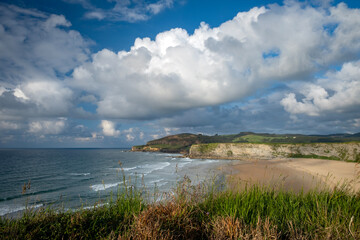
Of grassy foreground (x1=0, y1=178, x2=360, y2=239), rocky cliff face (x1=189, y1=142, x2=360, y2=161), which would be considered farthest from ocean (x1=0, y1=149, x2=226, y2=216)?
rocky cliff face (x1=189, y1=142, x2=360, y2=161)

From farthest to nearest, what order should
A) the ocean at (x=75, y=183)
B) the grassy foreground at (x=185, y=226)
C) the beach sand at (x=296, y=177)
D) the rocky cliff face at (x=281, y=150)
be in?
1. the rocky cliff face at (x=281, y=150)
2. the ocean at (x=75, y=183)
3. the beach sand at (x=296, y=177)
4. the grassy foreground at (x=185, y=226)

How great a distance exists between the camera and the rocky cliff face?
216ft

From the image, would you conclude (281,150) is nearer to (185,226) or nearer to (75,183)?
(75,183)

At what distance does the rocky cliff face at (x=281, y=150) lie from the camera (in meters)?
65.7

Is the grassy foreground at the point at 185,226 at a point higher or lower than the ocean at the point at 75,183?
higher

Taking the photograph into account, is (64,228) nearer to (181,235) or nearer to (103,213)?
(103,213)

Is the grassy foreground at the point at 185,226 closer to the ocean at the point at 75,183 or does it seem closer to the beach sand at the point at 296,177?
the ocean at the point at 75,183

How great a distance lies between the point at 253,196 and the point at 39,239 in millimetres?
5027

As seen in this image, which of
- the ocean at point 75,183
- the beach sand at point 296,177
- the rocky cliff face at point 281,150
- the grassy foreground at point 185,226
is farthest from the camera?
the rocky cliff face at point 281,150

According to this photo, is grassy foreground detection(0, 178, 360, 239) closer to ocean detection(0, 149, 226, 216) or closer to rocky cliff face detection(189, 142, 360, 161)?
ocean detection(0, 149, 226, 216)

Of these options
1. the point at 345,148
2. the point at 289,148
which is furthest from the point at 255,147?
the point at 345,148

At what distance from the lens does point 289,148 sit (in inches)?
3317

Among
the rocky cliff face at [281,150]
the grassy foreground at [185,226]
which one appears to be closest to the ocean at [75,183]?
the grassy foreground at [185,226]

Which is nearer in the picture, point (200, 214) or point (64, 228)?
point (64, 228)
